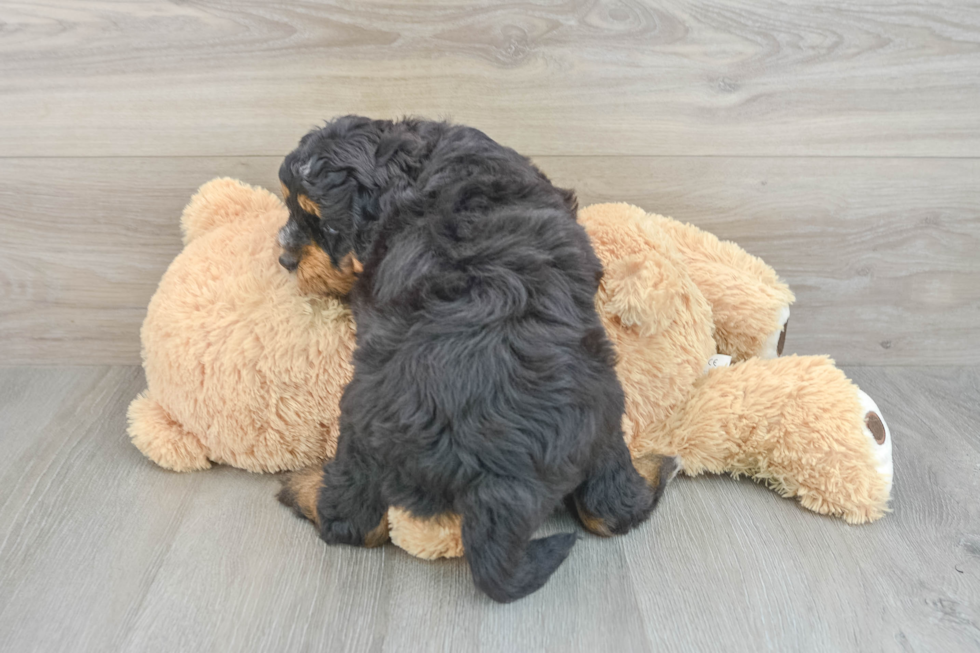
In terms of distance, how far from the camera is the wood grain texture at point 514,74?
133 cm

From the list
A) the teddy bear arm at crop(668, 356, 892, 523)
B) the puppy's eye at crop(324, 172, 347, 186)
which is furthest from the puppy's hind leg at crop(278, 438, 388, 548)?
the teddy bear arm at crop(668, 356, 892, 523)

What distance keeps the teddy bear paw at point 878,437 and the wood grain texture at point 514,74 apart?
0.60 m

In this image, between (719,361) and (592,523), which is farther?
(719,361)

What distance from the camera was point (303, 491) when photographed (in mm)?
1161

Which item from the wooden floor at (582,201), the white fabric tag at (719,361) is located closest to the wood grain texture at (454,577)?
the wooden floor at (582,201)

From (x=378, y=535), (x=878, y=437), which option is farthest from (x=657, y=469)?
(x=378, y=535)

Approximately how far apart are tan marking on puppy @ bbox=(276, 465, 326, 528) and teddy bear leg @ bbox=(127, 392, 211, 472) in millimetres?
203

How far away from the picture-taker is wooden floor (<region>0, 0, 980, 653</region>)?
38.6 inches

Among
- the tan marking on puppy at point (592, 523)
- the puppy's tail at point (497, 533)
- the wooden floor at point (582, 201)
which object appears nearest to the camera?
the puppy's tail at point (497, 533)

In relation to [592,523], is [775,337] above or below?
above

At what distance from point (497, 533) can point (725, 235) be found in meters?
0.96

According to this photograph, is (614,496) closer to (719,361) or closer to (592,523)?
(592,523)

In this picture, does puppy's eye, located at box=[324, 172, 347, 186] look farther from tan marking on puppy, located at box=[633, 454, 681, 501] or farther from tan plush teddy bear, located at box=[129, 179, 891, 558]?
tan marking on puppy, located at box=[633, 454, 681, 501]

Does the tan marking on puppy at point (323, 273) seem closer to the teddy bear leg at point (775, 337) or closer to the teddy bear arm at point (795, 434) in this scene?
the teddy bear arm at point (795, 434)
